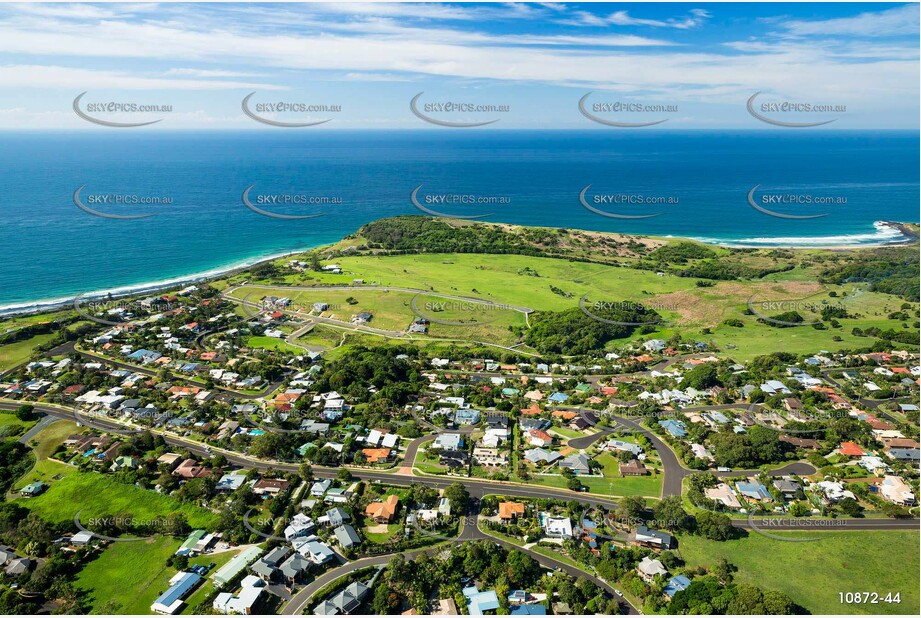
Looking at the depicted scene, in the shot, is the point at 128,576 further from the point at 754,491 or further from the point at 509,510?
the point at 754,491

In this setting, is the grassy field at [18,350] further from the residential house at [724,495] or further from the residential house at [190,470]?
the residential house at [724,495]

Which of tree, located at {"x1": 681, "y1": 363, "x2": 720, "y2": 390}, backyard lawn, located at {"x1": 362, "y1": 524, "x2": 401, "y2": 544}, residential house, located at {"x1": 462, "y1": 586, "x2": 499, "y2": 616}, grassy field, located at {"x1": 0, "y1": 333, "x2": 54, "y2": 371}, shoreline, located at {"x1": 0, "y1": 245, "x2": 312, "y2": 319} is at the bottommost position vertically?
residential house, located at {"x1": 462, "y1": 586, "x2": 499, "y2": 616}

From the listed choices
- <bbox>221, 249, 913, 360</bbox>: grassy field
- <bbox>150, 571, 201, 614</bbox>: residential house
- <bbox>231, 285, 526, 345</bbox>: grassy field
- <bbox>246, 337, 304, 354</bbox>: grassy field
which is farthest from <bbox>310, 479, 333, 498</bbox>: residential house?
<bbox>221, 249, 913, 360</bbox>: grassy field

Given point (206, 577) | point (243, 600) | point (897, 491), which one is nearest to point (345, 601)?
point (243, 600)

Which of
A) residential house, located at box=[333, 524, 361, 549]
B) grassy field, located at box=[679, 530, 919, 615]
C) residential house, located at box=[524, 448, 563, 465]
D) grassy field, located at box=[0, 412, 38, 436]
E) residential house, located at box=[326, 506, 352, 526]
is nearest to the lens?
grassy field, located at box=[679, 530, 919, 615]

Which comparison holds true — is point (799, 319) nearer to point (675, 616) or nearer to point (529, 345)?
point (529, 345)

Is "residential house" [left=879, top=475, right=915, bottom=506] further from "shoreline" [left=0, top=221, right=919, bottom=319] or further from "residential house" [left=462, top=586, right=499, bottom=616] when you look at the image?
"shoreline" [left=0, top=221, right=919, bottom=319]
